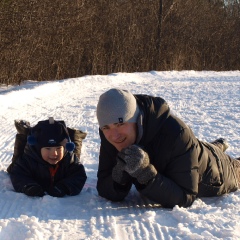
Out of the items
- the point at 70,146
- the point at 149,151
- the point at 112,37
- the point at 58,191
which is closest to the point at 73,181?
the point at 58,191

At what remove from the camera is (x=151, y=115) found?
2.70 meters

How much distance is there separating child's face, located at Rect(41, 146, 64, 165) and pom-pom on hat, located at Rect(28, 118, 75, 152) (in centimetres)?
3

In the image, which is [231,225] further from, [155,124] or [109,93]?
[109,93]

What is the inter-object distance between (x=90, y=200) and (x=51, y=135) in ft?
1.72

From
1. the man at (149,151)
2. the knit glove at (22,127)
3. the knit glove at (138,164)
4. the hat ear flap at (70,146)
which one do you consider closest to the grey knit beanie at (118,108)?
the man at (149,151)

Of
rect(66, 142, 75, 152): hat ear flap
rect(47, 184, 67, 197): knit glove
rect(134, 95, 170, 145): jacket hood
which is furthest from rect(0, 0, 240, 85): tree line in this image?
rect(134, 95, 170, 145): jacket hood

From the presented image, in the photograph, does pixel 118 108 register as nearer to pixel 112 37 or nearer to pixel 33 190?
pixel 33 190

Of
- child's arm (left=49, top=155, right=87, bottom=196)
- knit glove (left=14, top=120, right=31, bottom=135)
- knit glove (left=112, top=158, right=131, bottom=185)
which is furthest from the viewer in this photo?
knit glove (left=14, top=120, right=31, bottom=135)

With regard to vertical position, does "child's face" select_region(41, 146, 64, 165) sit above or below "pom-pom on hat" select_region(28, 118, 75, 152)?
below

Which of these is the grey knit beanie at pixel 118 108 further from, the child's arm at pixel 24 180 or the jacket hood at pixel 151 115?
the child's arm at pixel 24 180

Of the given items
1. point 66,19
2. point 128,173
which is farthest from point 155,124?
point 66,19

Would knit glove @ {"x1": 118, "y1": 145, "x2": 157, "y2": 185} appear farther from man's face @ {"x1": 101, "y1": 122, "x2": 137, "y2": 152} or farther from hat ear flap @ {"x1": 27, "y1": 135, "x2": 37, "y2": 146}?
hat ear flap @ {"x1": 27, "y1": 135, "x2": 37, "y2": 146}

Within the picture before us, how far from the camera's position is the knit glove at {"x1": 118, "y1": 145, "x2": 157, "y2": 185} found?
100 inches

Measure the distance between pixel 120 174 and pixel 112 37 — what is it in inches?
739
